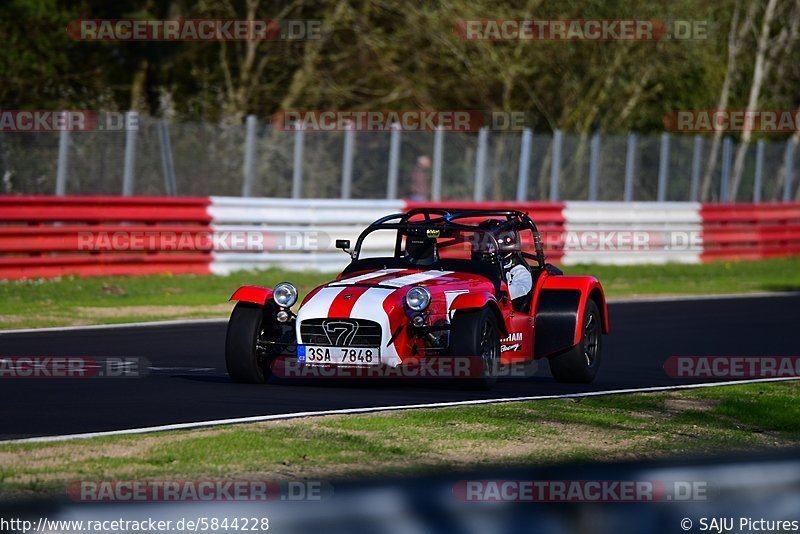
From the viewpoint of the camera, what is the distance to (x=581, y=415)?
377 inches

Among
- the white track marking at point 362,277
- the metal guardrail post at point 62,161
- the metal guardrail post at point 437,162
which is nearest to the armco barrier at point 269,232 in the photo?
the metal guardrail post at point 62,161

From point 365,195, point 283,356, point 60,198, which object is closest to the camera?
point 283,356

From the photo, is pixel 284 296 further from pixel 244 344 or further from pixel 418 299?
pixel 418 299

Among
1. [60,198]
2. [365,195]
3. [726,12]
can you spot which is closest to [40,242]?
[60,198]

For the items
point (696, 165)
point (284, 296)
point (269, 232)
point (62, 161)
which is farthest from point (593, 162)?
point (284, 296)

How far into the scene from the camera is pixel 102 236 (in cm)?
1853

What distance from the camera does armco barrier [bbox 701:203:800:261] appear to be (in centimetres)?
2572

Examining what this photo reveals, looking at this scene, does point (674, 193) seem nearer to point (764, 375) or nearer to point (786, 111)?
point (786, 111)

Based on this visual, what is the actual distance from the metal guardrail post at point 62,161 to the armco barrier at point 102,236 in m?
0.85

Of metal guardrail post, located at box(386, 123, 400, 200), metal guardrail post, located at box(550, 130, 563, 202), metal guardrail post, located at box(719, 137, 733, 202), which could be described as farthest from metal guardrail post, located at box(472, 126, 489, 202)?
metal guardrail post, located at box(719, 137, 733, 202)

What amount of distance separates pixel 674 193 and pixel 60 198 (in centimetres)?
1320

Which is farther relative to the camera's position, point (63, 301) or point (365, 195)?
point (365, 195)

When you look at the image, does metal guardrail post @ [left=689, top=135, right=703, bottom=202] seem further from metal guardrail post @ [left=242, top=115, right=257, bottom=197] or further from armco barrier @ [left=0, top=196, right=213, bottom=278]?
armco barrier @ [left=0, top=196, right=213, bottom=278]

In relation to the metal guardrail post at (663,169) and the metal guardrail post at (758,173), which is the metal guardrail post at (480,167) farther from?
the metal guardrail post at (758,173)
